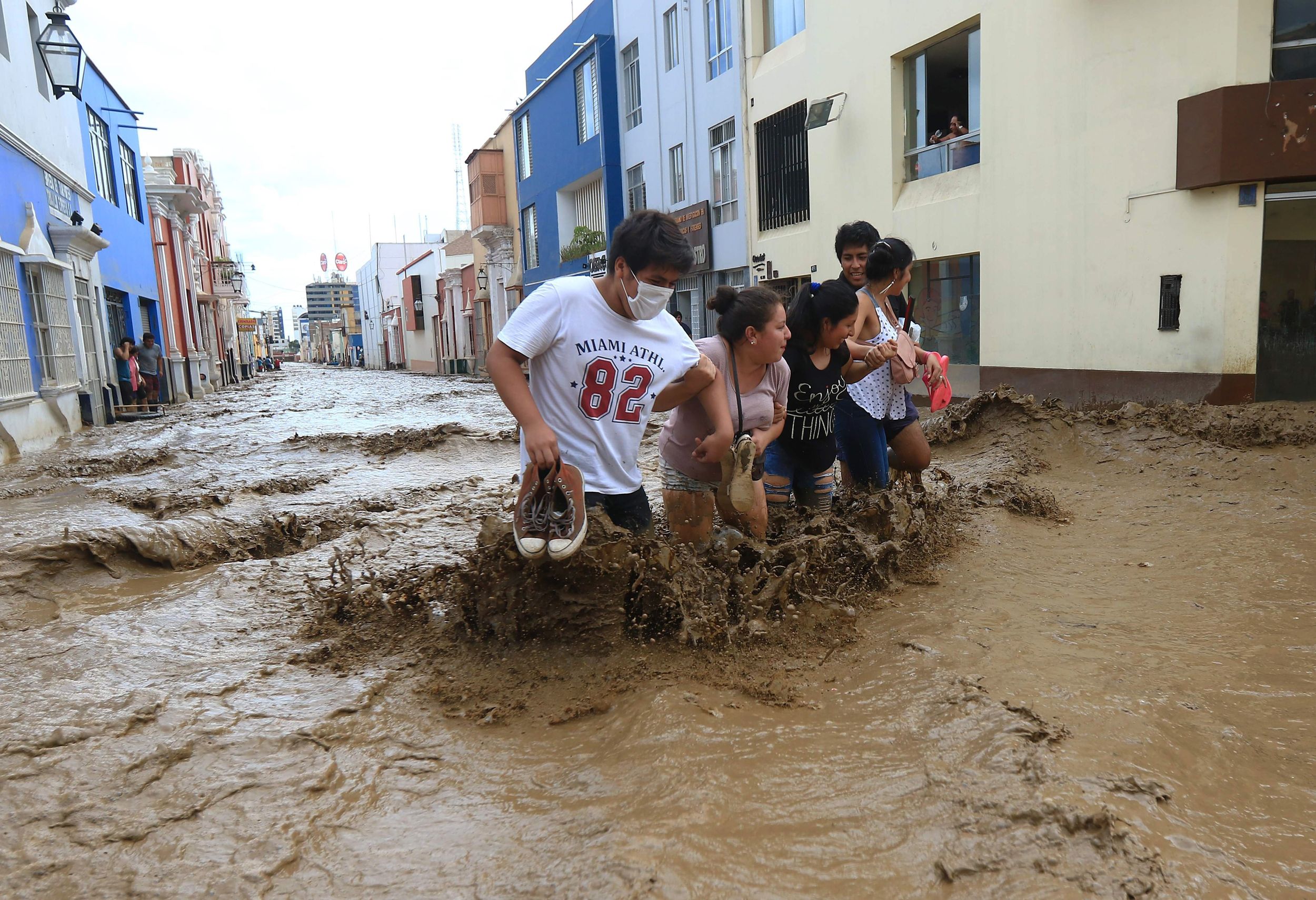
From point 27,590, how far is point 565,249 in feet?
79.5

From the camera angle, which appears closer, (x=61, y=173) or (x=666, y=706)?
(x=666, y=706)

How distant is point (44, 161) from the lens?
12.9 meters

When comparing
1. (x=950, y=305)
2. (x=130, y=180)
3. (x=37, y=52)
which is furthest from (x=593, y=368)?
(x=130, y=180)

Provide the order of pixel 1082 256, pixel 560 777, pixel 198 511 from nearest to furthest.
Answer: pixel 560 777 < pixel 198 511 < pixel 1082 256

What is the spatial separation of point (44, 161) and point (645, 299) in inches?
543

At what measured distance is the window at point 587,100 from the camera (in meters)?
24.2

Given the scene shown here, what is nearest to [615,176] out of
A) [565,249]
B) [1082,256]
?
[565,249]

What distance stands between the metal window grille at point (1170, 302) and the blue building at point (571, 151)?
55.5ft

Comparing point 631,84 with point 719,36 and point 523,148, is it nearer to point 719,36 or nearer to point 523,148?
point 719,36

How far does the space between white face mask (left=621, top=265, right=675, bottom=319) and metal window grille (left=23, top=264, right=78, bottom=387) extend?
12.2 metres

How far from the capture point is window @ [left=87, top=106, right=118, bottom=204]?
18344 millimetres

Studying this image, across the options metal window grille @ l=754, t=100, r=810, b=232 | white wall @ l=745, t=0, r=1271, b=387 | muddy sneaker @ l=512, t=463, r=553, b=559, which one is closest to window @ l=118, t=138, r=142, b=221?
metal window grille @ l=754, t=100, r=810, b=232

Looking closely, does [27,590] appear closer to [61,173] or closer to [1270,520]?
[1270,520]

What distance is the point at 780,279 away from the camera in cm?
1692
